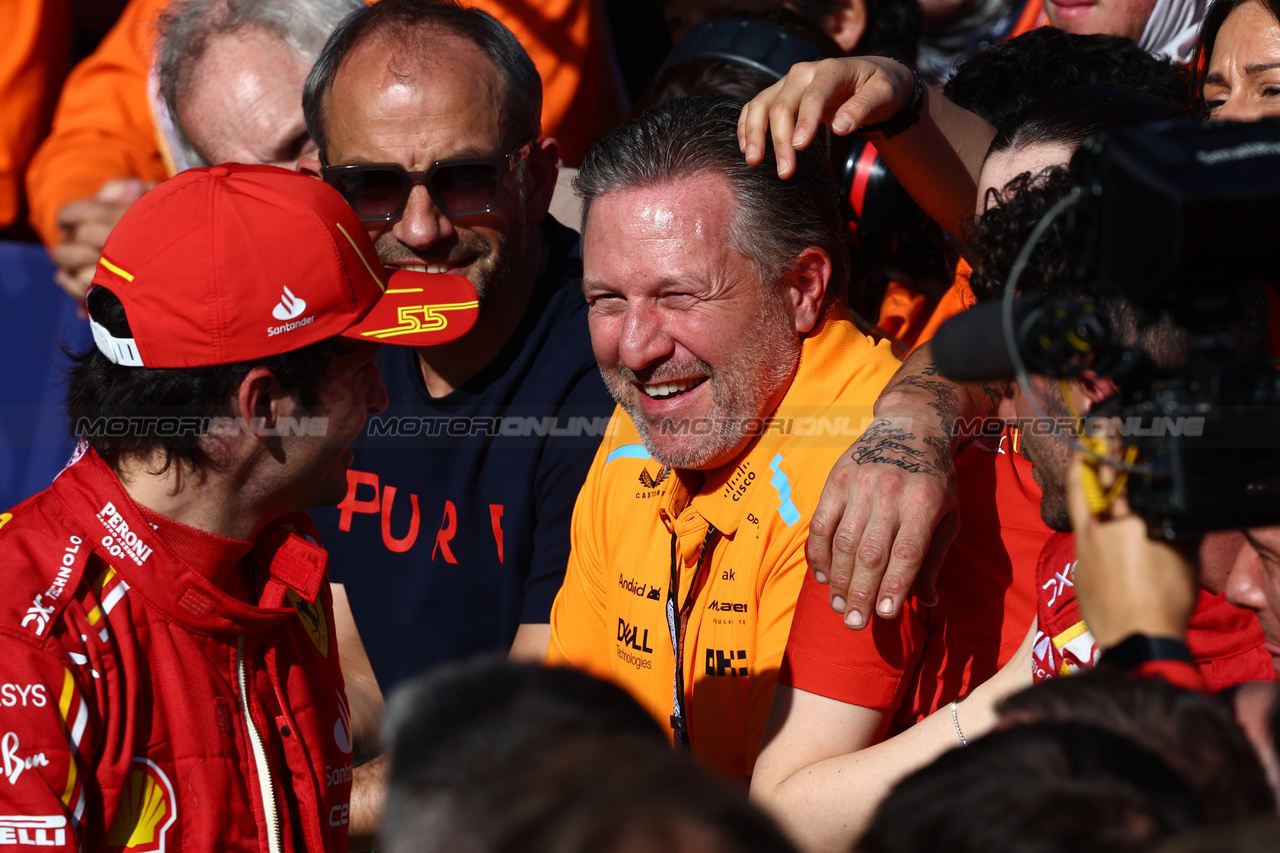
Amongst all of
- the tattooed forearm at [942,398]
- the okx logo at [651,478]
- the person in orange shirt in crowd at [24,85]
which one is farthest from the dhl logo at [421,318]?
the person in orange shirt in crowd at [24,85]

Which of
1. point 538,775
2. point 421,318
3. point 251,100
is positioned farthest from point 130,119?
point 538,775

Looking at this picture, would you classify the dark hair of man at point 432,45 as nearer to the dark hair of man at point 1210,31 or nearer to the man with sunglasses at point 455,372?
the man with sunglasses at point 455,372

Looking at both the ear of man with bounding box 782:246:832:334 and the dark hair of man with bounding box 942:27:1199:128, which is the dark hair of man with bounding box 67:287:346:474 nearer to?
the ear of man with bounding box 782:246:832:334

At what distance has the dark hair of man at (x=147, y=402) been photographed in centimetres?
188

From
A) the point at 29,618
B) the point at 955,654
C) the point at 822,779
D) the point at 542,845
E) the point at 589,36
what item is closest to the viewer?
the point at 542,845

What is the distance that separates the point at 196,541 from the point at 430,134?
1.31 meters

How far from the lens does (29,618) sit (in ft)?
5.42

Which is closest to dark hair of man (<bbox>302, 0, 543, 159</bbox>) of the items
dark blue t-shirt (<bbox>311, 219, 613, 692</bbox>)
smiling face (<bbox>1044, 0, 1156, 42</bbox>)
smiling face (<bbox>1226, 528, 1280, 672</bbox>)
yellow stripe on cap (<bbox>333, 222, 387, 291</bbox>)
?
dark blue t-shirt (<bbox>311, 219, 613, 692</bbox>)

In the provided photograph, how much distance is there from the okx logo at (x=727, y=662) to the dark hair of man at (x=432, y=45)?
1.47 m

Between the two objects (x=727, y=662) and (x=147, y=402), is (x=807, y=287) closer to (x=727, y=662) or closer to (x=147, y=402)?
(x=727, y=662)

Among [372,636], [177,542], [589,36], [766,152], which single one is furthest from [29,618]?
[589,36]

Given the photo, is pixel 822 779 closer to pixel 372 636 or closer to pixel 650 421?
pixel 650 421

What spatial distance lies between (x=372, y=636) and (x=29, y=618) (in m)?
1.33

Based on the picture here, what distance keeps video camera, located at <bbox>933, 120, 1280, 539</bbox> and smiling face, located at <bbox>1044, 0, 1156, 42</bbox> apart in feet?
8.54
